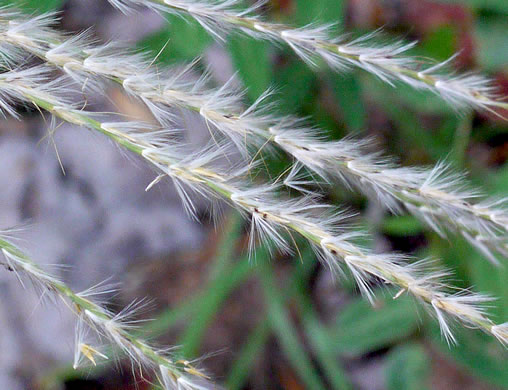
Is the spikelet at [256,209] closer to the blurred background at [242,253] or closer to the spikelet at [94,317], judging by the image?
the spikelet at [94,317]

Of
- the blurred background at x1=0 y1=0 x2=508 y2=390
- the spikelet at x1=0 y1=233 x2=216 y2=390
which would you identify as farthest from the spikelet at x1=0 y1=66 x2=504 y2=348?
the blurred background at x1=0 y1=0 x2=508 y2=390

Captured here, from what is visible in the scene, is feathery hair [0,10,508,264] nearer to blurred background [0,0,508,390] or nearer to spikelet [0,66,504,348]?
spikelet [0,66,504,348]

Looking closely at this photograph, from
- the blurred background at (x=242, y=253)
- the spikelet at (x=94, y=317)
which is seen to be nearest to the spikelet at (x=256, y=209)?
the spikelet at (x=94, y=317)

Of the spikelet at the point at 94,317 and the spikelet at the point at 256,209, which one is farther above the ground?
the spikelet at the point at 256,209

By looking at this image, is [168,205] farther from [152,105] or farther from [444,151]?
[152,105]

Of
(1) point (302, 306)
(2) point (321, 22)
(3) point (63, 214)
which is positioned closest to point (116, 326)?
(2) point (321, 22)

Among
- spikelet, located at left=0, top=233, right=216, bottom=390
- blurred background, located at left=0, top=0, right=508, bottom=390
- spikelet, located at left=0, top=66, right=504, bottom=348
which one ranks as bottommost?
blurred background, located at left=0, top=0, right=508, bottom=390

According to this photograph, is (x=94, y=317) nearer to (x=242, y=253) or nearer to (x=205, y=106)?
(x=205, y=106)

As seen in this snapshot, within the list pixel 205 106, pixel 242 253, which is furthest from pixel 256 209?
pixel 242 253
